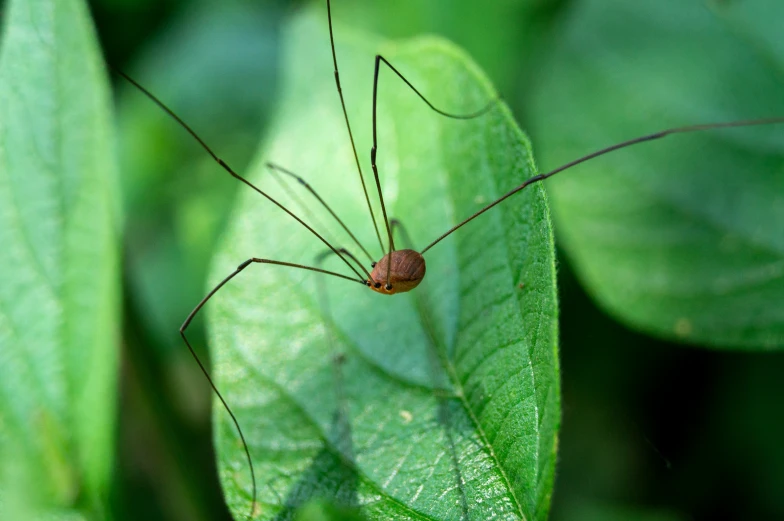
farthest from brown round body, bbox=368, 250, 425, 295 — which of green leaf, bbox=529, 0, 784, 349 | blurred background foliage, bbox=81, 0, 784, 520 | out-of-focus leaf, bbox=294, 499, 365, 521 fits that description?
out-of-focus leaf, bbox=294, 499, 365, 521

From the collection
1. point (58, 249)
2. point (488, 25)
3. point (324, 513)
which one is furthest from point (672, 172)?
point (58, 249)

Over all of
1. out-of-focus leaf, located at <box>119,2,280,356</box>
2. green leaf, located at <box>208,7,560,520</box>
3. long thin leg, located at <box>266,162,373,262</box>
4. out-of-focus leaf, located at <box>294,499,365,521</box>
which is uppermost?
out-of-focus leaf, located at <box>119,2,280,356</box>

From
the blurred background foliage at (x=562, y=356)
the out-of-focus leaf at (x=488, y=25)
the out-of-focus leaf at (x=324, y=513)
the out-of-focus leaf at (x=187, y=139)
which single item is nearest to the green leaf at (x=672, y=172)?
the blurred background foliage at (x=562, y=356)

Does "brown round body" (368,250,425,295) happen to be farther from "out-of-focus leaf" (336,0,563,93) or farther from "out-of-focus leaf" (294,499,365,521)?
"out-of-focus leaf" (336,0,563,93)

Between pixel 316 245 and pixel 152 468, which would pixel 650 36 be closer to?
pixel 316 245

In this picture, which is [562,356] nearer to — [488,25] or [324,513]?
[488,25]

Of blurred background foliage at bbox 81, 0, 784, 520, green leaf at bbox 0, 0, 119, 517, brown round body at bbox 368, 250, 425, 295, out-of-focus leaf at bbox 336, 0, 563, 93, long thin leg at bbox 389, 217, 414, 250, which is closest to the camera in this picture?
green leaf at bbox 0, 0, 119, 517
